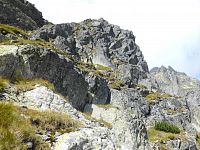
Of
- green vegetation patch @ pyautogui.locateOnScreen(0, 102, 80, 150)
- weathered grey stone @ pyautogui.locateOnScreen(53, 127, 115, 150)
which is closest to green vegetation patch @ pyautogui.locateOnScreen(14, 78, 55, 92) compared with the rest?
green vegetation patch @ pyautogui.locateOnScreen(0, 102, 80, 150)

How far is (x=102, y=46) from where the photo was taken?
173750mm

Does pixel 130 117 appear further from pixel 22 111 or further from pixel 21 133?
pixel 21 133

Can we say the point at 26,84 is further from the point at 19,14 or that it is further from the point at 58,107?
the point at 19,14

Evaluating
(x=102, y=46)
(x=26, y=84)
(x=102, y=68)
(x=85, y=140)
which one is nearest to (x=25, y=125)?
(x=85, y=140)

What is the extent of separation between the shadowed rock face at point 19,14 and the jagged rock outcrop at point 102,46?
7.63 metres

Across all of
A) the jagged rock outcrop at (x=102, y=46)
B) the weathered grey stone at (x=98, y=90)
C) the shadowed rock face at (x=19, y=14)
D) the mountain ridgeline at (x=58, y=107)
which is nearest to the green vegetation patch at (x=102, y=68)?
the jagged rock outcrop at (x=102, y=46)

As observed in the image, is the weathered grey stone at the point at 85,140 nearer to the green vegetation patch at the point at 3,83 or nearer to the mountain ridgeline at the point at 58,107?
the mountain ridgeline at the point at 58,107

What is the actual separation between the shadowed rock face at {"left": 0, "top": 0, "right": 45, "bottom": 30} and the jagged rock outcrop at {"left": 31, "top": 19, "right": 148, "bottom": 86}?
25.0 ft

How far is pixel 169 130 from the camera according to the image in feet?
255

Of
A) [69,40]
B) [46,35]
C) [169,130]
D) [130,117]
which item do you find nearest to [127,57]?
[69,40]

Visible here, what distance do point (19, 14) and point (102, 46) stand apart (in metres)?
65.5

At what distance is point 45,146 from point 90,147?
2146mm

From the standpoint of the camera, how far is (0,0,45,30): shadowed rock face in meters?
104

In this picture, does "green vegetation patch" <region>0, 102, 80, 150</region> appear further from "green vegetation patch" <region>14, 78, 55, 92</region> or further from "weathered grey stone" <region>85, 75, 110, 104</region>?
"weathered grey stone" <region>85, 75, 110, 104</region>
